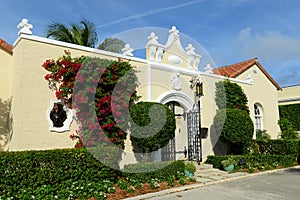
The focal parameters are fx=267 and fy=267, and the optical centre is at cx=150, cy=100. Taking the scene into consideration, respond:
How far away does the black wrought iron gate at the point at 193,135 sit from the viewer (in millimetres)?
11016

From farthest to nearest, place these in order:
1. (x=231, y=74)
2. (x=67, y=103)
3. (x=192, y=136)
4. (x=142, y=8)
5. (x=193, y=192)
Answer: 1. (x=231, y=74)
2. (x=192, y=136)
3. (x=142, y=8)
4. (x=67, y=103)
5. (x=193, y=192)


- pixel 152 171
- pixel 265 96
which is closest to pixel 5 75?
pixel 152 171

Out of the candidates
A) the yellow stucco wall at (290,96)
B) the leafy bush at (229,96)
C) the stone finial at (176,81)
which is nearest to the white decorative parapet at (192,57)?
the stone finial at (176,81)

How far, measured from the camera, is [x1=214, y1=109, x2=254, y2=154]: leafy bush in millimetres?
10609

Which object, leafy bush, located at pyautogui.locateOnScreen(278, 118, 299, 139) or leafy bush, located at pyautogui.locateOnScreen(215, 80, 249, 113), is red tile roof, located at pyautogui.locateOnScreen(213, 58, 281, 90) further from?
leafy bush, located at pyautogui.locateOnScreen(215, 80, 249, 113)

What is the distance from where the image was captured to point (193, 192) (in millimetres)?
6734

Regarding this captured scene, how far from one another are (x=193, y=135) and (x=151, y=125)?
3.79m

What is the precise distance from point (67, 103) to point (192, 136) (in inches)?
226

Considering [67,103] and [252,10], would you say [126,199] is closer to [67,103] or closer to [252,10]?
[67,103]

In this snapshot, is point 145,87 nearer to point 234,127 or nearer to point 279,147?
point 234,127

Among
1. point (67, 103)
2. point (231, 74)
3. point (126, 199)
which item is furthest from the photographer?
point (231, 74)

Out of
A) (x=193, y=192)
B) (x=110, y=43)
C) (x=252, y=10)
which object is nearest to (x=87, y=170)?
(x=193, y=192)

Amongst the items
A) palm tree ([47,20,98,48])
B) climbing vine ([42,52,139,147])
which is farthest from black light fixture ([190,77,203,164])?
palm tree ([47,20,98,48])

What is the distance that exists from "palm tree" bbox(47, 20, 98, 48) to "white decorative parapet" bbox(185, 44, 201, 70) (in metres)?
4.98
